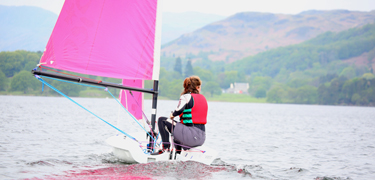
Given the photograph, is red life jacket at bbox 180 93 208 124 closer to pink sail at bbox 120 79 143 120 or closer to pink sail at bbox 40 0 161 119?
pink sail at bbox 40 0 161 119

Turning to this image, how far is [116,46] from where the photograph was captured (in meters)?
8.99

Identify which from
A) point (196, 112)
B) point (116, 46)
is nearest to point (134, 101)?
point (116, 46)

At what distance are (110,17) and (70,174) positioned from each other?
3703mm

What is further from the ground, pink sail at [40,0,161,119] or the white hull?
pink sail at [40,0,161,119]

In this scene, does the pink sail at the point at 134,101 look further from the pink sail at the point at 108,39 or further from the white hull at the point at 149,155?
the pink sail at the point at 108,39

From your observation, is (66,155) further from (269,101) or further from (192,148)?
(269,101)

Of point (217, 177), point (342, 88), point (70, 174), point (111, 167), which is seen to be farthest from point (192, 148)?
point (342, 88)

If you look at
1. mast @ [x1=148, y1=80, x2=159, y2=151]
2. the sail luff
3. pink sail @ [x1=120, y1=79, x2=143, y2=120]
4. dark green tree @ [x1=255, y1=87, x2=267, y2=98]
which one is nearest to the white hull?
mast @ [x1=148, y1=80, x2=159, y2=151]

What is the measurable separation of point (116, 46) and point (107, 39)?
264mm

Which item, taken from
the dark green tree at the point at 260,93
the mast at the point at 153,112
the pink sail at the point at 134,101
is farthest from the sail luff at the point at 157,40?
the dark green tree at the point at 260,93

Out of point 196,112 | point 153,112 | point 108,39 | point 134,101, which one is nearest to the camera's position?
point 196,112

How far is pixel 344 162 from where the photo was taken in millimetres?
13500

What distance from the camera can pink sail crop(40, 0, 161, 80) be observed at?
28.1 feet

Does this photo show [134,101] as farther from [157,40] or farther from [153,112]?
[157,40]
